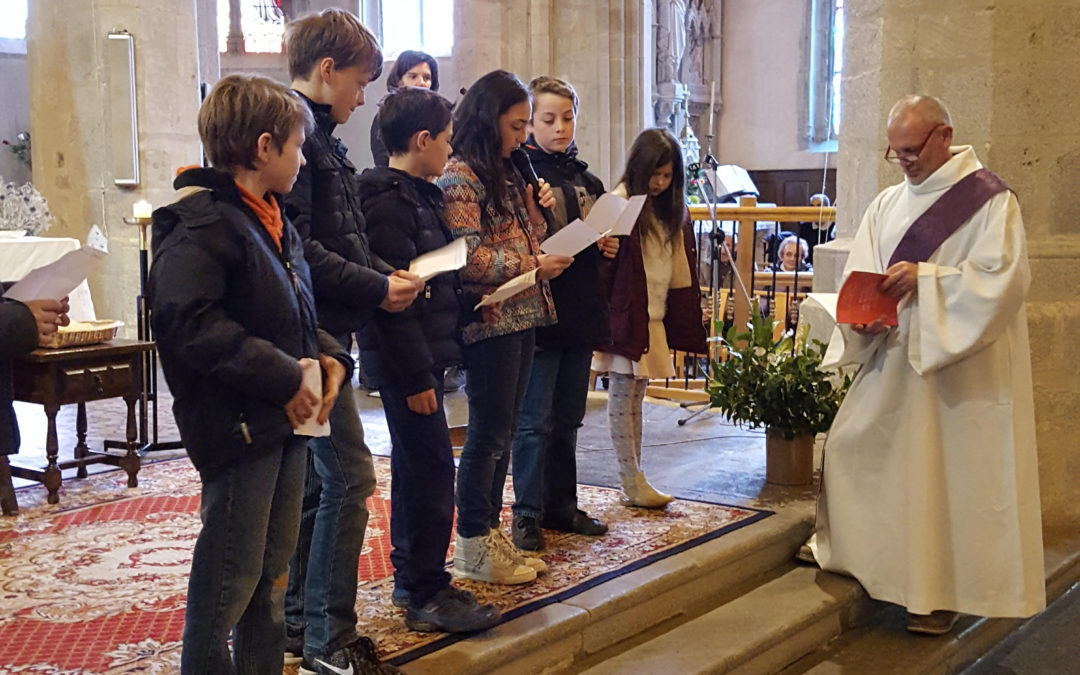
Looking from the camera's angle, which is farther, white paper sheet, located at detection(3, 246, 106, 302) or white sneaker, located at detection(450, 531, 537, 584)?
white sneaker, located at detection(450, 531, 537, 584)

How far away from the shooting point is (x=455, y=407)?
243 inches

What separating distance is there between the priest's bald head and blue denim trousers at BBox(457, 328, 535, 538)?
129cm

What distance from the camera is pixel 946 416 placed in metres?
3.56

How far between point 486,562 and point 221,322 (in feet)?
4.80

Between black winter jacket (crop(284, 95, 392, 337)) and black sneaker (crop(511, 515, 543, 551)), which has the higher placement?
black winter jacket (crop(284, 95, 392, 337))

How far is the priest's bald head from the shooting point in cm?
347

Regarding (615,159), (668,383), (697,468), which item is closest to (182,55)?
(615,159)

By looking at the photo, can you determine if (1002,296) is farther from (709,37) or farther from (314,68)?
(709,37)

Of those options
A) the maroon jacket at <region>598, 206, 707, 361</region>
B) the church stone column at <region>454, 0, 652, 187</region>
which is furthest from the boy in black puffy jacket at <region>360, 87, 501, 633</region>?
the church stone column at <region>454, 0, 652, 187</region>

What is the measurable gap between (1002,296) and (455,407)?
3.37 meters

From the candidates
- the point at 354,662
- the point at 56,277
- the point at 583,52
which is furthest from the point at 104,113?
the point at 354,662

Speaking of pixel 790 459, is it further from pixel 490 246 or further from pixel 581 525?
pixel 490 246

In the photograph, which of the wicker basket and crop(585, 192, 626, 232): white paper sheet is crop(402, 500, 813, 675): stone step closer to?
crop(585, 192, 626, 232): white paper sheet

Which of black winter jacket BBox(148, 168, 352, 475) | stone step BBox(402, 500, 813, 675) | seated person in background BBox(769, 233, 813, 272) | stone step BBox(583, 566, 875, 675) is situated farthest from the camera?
seated person in background BBox(769, 233, 813, 272)
